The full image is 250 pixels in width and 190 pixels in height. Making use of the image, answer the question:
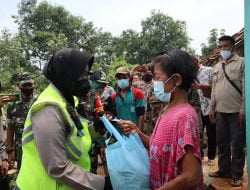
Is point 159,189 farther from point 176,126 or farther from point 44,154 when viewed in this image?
point 44,154

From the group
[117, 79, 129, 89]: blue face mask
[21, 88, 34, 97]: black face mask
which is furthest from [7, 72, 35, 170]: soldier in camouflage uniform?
[117, 79, 129, 89]: blue face mask

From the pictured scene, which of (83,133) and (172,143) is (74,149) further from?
(172,143)

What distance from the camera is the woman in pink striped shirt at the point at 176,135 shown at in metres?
1.81

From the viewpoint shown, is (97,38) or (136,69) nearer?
(136,69)

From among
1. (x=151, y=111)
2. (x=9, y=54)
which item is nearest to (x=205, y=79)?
(x=151, y=111)

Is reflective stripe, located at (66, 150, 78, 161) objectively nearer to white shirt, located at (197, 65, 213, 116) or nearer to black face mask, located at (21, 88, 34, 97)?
black face mask, located at (21, 88, 34, 97)

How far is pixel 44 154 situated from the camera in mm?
1796

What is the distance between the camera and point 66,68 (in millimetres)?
2021

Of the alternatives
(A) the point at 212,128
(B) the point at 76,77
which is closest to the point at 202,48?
(A) the point at 212,128

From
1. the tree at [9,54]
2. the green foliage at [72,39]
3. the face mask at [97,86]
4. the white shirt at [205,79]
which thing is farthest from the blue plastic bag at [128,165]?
the tree at [9,54]

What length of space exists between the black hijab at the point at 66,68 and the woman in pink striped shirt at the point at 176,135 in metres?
0.44

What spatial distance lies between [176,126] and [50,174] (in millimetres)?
701

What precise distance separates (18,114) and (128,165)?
2.89 meters

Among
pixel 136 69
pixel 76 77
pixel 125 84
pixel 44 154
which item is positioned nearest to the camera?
pixel 44 154
